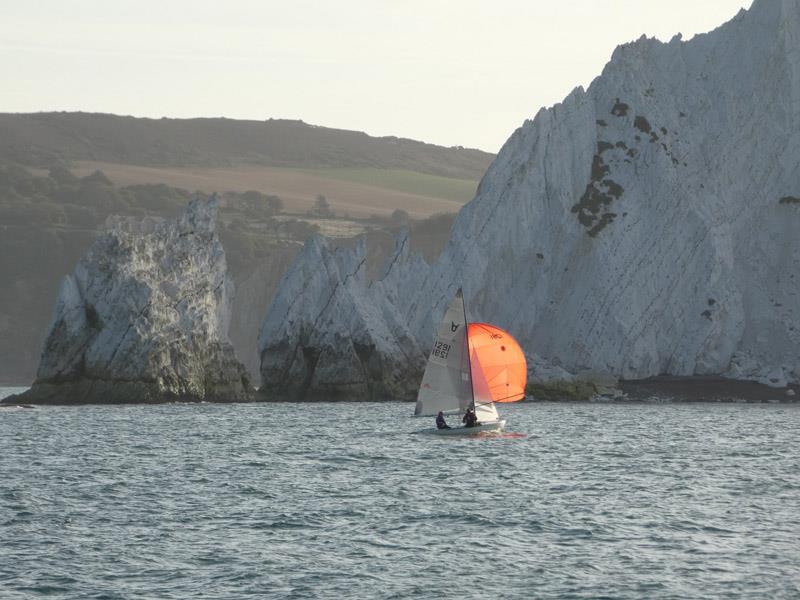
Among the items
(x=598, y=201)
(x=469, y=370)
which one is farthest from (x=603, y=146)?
(x=469, y=370)

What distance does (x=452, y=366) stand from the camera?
68.6 m

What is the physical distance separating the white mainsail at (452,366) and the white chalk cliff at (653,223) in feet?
136

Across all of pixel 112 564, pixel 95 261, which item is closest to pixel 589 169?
pixel 95 261

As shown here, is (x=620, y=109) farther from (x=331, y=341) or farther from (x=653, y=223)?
(x=331, y=341)

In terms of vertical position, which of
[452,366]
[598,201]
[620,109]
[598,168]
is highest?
[620,109]

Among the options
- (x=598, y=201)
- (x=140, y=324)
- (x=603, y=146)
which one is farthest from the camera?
(x=603, y=146)

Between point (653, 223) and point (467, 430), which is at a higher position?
point (653, 223)

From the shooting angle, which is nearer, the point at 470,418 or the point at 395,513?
the point at 395,513

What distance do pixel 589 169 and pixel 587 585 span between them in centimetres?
9451

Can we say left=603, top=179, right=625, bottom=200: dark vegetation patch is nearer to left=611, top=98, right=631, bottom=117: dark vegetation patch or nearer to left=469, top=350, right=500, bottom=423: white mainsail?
left=611, top=98, right=631, bottom=117: dark vegetation patch

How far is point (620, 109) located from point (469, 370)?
61554 millimetres

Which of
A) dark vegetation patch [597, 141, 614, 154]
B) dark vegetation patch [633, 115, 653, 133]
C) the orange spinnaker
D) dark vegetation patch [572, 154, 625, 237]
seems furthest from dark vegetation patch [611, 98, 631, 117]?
the orange spinnaker

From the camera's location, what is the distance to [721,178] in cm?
12038

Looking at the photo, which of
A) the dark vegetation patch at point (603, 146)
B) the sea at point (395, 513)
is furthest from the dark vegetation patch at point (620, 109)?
the sea at point (395, 513)
